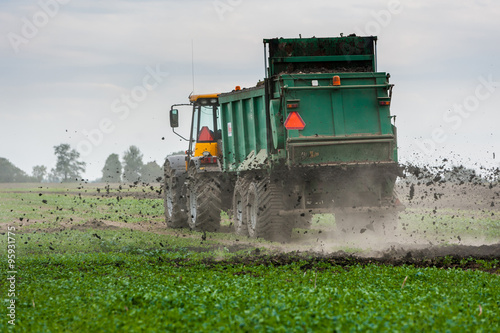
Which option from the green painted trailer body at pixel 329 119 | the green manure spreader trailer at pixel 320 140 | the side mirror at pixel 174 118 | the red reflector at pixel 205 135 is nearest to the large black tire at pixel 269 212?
the green manure spreader trailer at pixel 320 140

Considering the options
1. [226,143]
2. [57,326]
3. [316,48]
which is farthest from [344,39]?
[57,326]

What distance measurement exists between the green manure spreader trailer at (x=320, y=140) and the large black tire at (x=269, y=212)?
0.08ft

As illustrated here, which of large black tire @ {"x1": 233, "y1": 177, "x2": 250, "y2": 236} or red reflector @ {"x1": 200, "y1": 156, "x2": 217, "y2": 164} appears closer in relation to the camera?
large black tire @ {"x1": 233, "y1": 177, "x2": 250, "y2": 236}

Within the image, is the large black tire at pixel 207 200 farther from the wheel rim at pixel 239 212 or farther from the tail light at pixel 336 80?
the tail light at pixel 336 80

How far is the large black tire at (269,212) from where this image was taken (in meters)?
17.5

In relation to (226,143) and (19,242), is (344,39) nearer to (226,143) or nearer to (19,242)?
(226,143)

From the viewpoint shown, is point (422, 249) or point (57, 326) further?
point (422, 249)

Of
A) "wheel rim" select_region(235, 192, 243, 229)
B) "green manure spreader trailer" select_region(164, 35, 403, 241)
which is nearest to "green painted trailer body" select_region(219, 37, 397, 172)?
"green manure spreader trailer" select_region(164, 35, 403, 241)

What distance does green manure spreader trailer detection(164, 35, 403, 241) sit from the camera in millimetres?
16688

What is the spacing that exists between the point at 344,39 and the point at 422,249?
6.06 meters

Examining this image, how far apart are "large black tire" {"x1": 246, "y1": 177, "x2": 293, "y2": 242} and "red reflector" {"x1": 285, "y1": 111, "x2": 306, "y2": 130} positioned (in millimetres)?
1764

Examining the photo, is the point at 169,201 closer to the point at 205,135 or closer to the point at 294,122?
the point at 205,135

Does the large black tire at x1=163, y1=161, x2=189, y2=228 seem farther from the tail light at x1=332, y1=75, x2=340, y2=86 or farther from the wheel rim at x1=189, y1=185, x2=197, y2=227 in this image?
the tail light at x1=332, y1=75, x2=340, y2=86

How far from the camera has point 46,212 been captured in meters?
34.0
